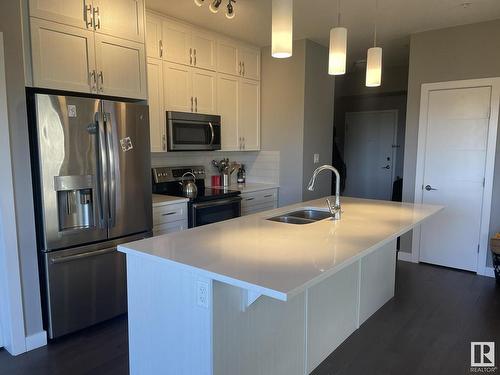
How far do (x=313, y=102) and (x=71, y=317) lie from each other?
136 inches

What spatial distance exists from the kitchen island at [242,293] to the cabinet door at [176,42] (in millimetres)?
2085

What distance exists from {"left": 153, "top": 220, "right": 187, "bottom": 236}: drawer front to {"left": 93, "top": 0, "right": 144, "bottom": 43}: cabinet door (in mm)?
1573

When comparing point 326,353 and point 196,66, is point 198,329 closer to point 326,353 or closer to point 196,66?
point 326,353

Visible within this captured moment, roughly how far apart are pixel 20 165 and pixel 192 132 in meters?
1.78

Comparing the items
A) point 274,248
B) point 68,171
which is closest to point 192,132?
point 68,171

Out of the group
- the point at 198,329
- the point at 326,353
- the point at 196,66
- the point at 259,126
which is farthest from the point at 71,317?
the point at 259,126

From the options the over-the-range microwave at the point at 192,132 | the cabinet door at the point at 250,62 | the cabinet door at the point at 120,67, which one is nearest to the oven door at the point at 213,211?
the over-the-range microwave at the point at 192,132

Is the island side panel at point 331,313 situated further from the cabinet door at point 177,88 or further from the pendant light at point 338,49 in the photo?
the cabinet door at point 177,88

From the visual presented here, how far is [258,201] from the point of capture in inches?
175

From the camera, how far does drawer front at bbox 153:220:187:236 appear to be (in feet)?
10.7

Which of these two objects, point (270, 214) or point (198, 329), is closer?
point (198, 329)

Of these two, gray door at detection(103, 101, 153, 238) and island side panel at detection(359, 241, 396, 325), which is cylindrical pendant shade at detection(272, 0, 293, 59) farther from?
island side panel at detection(359, 241, 396, 325)

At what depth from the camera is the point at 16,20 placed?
7.57 ft

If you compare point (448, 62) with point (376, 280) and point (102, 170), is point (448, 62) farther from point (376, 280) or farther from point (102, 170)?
point (102, 170)
